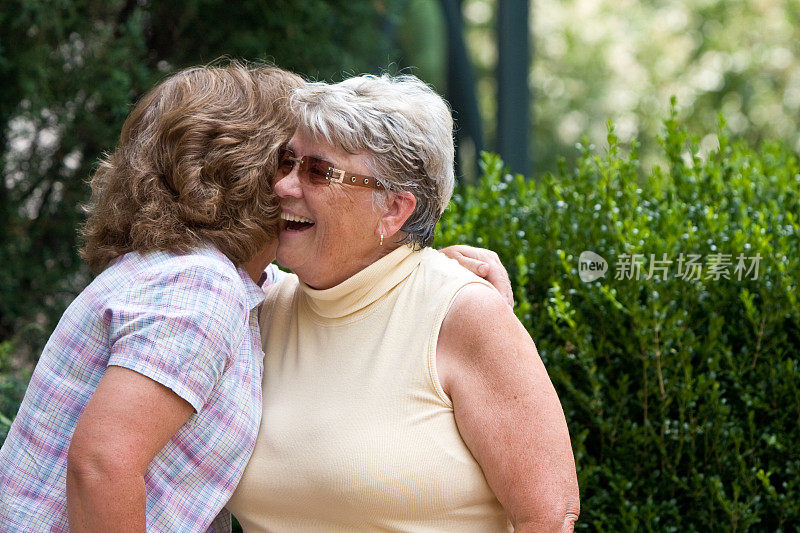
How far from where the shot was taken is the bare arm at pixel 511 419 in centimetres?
191

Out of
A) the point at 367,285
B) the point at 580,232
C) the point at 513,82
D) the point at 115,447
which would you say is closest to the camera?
the point at 115,447

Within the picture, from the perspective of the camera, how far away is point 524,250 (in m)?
2.97

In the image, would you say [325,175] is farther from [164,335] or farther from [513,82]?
[513,82]

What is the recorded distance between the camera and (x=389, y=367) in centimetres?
204

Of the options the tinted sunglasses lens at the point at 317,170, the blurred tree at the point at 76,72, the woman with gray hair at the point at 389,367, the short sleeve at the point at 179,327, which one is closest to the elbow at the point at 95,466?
the short sleeve at the point at 179,327

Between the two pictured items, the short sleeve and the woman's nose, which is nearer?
the short sleeve

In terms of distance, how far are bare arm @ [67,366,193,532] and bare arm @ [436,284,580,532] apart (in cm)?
65

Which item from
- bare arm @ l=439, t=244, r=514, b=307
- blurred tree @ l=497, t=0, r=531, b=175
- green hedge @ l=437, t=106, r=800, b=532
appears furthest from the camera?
blurred tree @ l=497, t=0, r=531, b=175

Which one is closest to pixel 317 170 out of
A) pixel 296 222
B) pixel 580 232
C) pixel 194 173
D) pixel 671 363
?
pixel 296 222

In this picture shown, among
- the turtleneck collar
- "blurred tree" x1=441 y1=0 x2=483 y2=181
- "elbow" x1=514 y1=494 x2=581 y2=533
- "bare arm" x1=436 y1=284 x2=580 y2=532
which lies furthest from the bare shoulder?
"blurred tree" x1=441 y1=0 x2=483 y2=181

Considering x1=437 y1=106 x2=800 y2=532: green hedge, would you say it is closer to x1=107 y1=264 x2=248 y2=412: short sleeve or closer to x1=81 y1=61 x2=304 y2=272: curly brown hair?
x1=81 y1=61 x2=304 y2=272: curly brown hair

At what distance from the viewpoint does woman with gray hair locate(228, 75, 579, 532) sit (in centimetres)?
193

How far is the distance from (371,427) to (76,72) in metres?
3.59

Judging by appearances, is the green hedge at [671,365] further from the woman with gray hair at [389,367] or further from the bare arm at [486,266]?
→ the woman with gray hair at [389,367]
